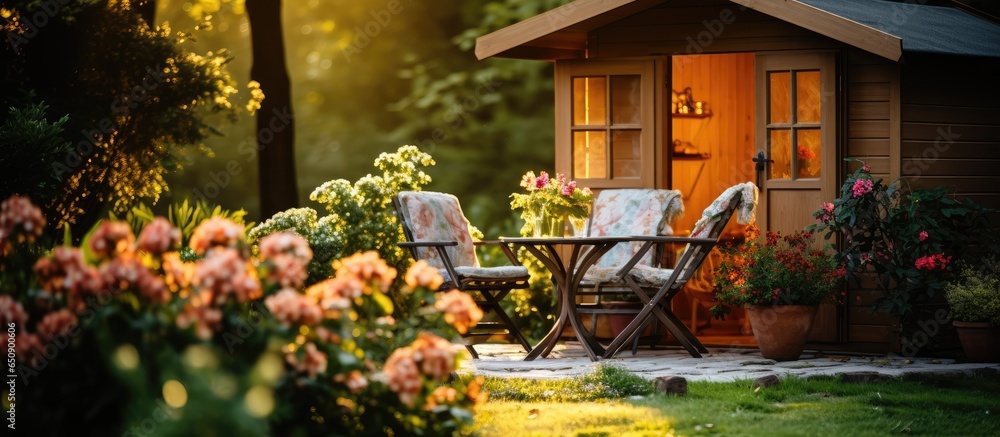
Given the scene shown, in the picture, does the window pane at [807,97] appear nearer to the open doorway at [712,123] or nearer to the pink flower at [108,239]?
the open doorway at [712,123]

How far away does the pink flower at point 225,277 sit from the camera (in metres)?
3.06

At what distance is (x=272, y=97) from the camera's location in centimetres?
1223

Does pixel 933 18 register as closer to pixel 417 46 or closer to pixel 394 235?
pixel 394 235

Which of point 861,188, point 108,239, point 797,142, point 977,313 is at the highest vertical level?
point 797,142

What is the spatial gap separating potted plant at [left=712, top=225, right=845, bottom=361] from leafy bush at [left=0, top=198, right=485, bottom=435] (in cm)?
440

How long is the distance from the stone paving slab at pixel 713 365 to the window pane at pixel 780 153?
1168 mm

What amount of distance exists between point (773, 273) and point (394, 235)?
2829 millimetres

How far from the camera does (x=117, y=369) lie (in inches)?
112

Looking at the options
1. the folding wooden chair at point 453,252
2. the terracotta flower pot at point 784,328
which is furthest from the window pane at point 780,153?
the folding wooden chair at point 453,252

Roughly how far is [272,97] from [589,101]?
170 inches

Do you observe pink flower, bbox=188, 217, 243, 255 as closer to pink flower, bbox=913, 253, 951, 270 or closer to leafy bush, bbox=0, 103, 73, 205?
leafy bush, bbox=0, 103, 73, 205

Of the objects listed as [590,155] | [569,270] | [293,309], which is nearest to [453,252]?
[569,270]

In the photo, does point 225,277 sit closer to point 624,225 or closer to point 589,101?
point 624,225

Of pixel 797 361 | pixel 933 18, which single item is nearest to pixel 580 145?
pixel 797 361
